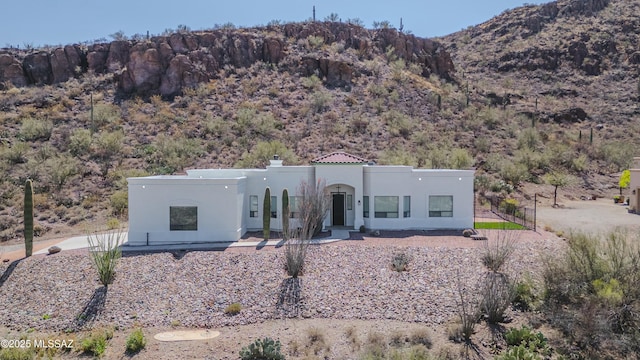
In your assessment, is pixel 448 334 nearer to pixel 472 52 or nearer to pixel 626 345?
pixel 626 345

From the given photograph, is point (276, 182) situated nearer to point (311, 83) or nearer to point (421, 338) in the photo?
point (421, 338)

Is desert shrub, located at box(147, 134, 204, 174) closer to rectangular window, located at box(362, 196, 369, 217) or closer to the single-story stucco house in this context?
the single-story stucco house

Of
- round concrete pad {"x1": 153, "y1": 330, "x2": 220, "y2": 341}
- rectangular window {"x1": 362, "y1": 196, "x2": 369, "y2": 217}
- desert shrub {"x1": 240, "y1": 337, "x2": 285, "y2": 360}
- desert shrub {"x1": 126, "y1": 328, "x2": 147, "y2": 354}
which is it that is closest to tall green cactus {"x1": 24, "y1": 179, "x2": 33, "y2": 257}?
desert shrub {"x1": 126, "y1": 328, "x2": 147, "y2": 354}

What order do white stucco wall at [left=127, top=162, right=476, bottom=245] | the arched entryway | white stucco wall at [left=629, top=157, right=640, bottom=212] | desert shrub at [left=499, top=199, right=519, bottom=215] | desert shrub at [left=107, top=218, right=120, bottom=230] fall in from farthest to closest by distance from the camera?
white stucco wall at [left=629, top=157, right=640, bottom=212] < desert shrub at [left=499, top=199, right=519, bottom=215] < desert shrub at [left=107, top=218, right=120, bottom=230] < the arched entryway < white stucco wall at [left=127, top=162, right=476, bottom=245]

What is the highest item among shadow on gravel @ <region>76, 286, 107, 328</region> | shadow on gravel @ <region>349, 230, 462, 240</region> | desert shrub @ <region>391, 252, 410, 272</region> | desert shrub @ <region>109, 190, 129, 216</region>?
desert shrub @ <region>109, 190, 129, 216</region>

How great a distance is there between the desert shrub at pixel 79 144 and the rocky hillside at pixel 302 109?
128 mm

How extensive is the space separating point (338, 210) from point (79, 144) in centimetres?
2738

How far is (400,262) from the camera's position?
1786cm

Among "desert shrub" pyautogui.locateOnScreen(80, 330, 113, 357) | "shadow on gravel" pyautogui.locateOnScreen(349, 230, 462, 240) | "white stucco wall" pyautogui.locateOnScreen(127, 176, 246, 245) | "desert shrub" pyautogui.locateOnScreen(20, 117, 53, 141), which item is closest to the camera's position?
"desert shrub" pyautogui.locateOnScreen(80, 330, 113, 357)

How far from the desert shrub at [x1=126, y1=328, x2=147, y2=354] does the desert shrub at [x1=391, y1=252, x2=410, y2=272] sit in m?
9.67

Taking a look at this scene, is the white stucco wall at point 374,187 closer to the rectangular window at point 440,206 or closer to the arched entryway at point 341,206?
the arched entryway at point 341,206

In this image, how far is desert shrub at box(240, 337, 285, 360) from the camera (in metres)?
11.8

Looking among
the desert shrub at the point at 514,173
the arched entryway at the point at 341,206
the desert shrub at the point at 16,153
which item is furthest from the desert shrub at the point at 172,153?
the desert shrub at the point at 514,173

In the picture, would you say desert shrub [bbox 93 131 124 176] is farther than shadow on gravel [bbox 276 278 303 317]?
Yes
